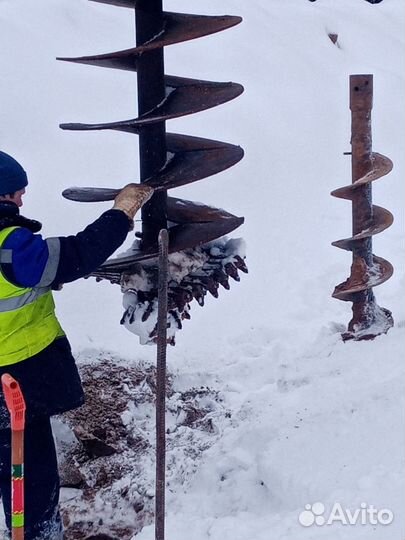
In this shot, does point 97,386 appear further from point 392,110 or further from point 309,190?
point 392,110

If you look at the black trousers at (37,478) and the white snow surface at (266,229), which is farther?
the white snow surface at (266,229)

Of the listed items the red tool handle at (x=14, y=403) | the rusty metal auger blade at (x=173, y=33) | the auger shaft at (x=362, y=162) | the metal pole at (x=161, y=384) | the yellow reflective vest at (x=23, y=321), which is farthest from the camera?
the auger shaft at (x=362, y=162)

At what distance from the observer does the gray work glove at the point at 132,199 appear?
102 inches

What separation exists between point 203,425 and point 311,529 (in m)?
1.15

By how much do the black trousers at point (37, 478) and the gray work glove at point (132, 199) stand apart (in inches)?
29.3

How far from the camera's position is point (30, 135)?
6.43 meters

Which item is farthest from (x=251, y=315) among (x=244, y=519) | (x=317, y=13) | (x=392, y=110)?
(x=317, y=13)

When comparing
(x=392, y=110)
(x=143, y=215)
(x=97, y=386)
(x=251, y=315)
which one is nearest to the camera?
(x=143, y=215)

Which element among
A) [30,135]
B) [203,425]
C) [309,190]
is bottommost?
[203,425]

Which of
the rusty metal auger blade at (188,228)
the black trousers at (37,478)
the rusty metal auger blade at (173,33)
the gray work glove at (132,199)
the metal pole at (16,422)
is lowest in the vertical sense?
the black trousers at (37,478)

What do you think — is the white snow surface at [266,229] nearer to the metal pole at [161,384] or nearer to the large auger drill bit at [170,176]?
the metal pole at [161,384]

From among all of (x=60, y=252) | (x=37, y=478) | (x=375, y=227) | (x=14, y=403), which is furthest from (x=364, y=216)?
(x=14, y=403)

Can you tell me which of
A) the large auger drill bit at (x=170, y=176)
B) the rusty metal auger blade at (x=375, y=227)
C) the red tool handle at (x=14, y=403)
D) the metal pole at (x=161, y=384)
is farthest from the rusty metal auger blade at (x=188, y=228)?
the rusty metal auger blade at (x=375, y=227)

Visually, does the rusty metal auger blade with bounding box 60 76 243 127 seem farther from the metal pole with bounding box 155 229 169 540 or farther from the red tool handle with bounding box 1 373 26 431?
the red tool handle with bounding box 1 373 26 431
